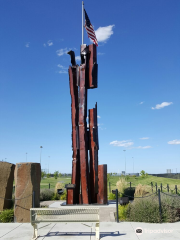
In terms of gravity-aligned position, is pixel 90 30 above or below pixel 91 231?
above

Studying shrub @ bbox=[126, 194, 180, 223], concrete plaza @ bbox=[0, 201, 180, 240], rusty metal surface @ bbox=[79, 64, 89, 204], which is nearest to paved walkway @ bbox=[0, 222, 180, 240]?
concrete plaza @ bbox=[0, 201, 180, 240]

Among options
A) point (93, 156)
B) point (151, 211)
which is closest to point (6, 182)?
point (93, 156)

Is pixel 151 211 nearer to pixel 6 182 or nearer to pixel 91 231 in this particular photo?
pixel 91 231

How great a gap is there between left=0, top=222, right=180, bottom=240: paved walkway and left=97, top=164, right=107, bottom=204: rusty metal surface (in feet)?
12.2

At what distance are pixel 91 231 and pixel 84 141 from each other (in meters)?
5.41

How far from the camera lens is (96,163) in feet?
38.7

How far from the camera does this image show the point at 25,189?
8.35m

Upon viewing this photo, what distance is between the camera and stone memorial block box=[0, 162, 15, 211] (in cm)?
924

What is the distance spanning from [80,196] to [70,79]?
5713 mm

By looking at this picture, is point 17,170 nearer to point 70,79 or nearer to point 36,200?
point 36,200

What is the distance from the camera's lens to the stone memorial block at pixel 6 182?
9241mm

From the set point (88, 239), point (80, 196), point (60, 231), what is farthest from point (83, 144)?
point (88, 239)

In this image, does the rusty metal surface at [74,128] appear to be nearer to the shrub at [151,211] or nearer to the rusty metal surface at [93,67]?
the rusty metal surface at [93,67]

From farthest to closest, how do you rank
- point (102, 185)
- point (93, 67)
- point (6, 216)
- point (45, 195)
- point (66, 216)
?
point (45, 195), point (93, 67), point (102, 185), point (6, 216), point (66, 216)
